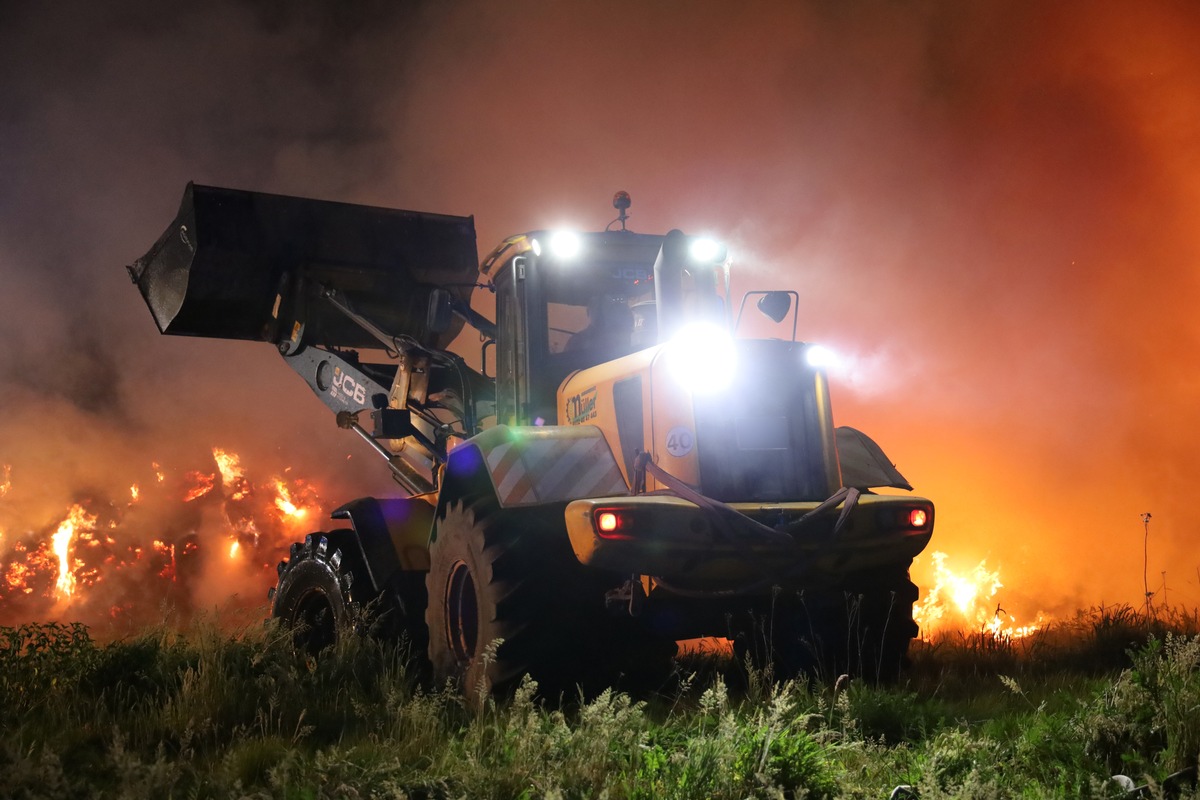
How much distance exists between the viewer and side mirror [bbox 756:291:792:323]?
5.68m

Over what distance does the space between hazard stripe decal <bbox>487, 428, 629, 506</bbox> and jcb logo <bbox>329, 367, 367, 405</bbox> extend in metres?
3.43

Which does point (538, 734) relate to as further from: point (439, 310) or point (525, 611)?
point (439, 310)

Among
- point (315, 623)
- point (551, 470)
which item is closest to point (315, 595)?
point (315, 623)

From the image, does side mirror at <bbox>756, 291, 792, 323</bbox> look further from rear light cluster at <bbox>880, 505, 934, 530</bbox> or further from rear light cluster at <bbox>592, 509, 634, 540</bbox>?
rear light cluster at <bbox>592, 509, 634, 540</bbox>

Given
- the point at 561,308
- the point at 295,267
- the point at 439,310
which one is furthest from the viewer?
the point at 295,267

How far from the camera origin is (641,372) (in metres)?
5.73

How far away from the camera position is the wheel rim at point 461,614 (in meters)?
5.69

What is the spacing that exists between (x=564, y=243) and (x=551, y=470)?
196cm

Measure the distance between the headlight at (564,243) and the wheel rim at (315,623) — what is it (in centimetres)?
300

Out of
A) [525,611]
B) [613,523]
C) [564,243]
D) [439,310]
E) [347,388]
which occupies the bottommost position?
[525,611]

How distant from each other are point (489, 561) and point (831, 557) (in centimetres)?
180

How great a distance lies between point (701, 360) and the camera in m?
5.48

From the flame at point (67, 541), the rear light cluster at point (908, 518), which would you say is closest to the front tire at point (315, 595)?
the rear light cluster at point (908, 518)

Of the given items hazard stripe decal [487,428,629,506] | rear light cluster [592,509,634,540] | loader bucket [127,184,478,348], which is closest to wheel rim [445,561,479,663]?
hazard stripe decal [487,428,629,506]
